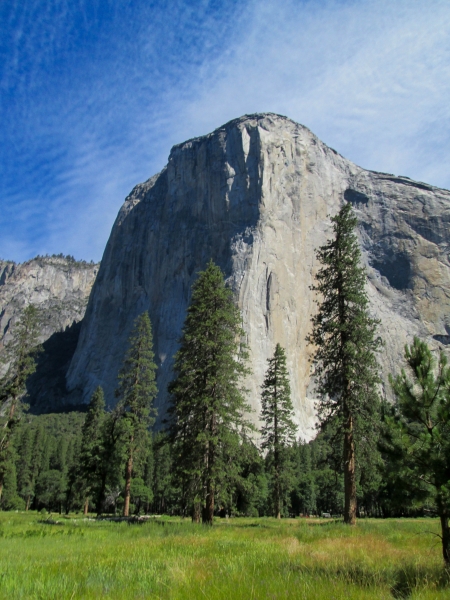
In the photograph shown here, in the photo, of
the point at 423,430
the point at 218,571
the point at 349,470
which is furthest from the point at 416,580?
the point at 349,470

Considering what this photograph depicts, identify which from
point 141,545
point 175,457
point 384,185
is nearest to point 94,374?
point 384,185

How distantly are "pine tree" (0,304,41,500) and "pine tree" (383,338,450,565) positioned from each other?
1006 inches

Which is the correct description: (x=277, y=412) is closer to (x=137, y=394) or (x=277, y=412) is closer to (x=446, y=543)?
(x=137, y=394)

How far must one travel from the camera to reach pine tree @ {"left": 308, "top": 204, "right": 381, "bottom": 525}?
16.7m

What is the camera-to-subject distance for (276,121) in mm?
116188

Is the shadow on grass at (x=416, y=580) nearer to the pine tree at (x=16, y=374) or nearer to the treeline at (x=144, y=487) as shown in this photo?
the pine tree at (x=16, y=374)

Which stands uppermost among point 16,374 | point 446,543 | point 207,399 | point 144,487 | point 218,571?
point 16,374

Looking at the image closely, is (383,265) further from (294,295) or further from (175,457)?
(175,457)

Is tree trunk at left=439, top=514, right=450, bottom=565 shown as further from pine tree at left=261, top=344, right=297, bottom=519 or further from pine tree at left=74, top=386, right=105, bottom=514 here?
pine tree at left=74, top=386, right=105, bottom=514

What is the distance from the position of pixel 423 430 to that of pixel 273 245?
9474 centimetres

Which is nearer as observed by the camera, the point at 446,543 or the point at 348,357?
the point at 446,543

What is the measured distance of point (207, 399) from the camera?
17797 millimetres

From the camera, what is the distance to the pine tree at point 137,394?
1042 inches

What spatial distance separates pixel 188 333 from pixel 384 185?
11846 cm
